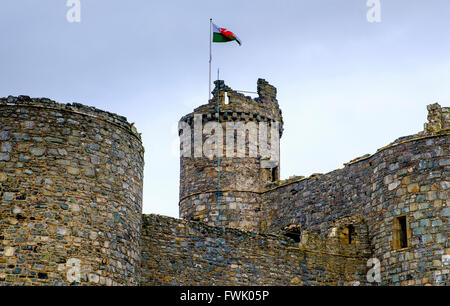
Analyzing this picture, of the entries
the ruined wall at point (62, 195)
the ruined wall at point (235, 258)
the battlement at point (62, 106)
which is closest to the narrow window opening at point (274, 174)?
the ruined wall at point (235, 258)

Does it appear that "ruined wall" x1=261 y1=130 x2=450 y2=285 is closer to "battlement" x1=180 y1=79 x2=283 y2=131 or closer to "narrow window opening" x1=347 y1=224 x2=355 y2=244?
"narrow window opening" x1=347 y1=224 x2=355 y2=244

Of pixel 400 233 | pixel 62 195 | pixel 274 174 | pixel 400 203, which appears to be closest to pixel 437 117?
pixel 400 203

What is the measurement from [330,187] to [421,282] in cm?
513

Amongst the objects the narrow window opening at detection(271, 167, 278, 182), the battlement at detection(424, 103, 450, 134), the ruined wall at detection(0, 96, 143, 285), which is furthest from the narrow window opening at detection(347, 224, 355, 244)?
the ruined wall at detection(0, 96, 143, 285)

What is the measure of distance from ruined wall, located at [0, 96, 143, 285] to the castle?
0.08 feet

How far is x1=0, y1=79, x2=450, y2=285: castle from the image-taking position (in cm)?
1831

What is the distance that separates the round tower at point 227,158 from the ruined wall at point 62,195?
33.1ft

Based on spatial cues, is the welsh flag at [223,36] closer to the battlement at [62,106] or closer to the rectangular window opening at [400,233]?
the rectangular window opening at [400,233]

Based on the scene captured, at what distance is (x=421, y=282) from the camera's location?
23.0 m

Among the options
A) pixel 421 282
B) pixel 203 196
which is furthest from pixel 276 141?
pixel 421 282

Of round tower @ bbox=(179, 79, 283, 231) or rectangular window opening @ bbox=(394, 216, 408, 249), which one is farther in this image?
round tower @ bbox=(179, 79, 283, 231)

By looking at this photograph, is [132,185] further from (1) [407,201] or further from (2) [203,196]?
(2) [203,196]

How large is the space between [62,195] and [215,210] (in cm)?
1177

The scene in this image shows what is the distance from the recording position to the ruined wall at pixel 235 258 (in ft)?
71.6
